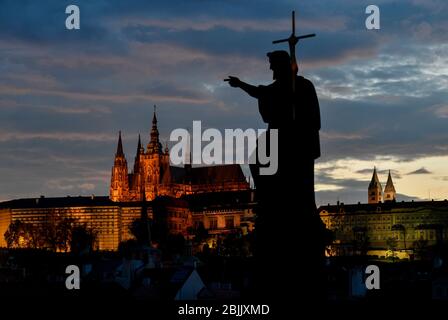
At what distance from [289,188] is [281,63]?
1.33 metres

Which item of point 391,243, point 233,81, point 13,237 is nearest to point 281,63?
point 233,81

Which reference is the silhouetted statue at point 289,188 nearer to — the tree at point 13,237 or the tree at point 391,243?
the tree at point 391,243

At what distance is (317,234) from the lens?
1219 cm

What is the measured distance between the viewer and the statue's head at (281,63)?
492 inches

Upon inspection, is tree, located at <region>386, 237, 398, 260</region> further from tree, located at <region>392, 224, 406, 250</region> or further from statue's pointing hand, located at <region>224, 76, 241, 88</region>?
statue's pointing hand, located at <region>224, 76, 241, 88</region>

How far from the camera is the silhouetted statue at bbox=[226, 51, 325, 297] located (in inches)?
476

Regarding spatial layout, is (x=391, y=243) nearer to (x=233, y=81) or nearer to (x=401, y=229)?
(x=401, y=229)

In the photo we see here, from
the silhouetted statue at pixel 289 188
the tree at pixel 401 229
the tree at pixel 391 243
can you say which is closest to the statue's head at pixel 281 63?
the silhouetted statue at pixel 289 188

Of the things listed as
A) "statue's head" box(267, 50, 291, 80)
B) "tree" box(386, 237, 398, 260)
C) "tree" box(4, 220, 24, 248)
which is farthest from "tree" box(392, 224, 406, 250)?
"statue's head" box(267, 50, 291, 80)
